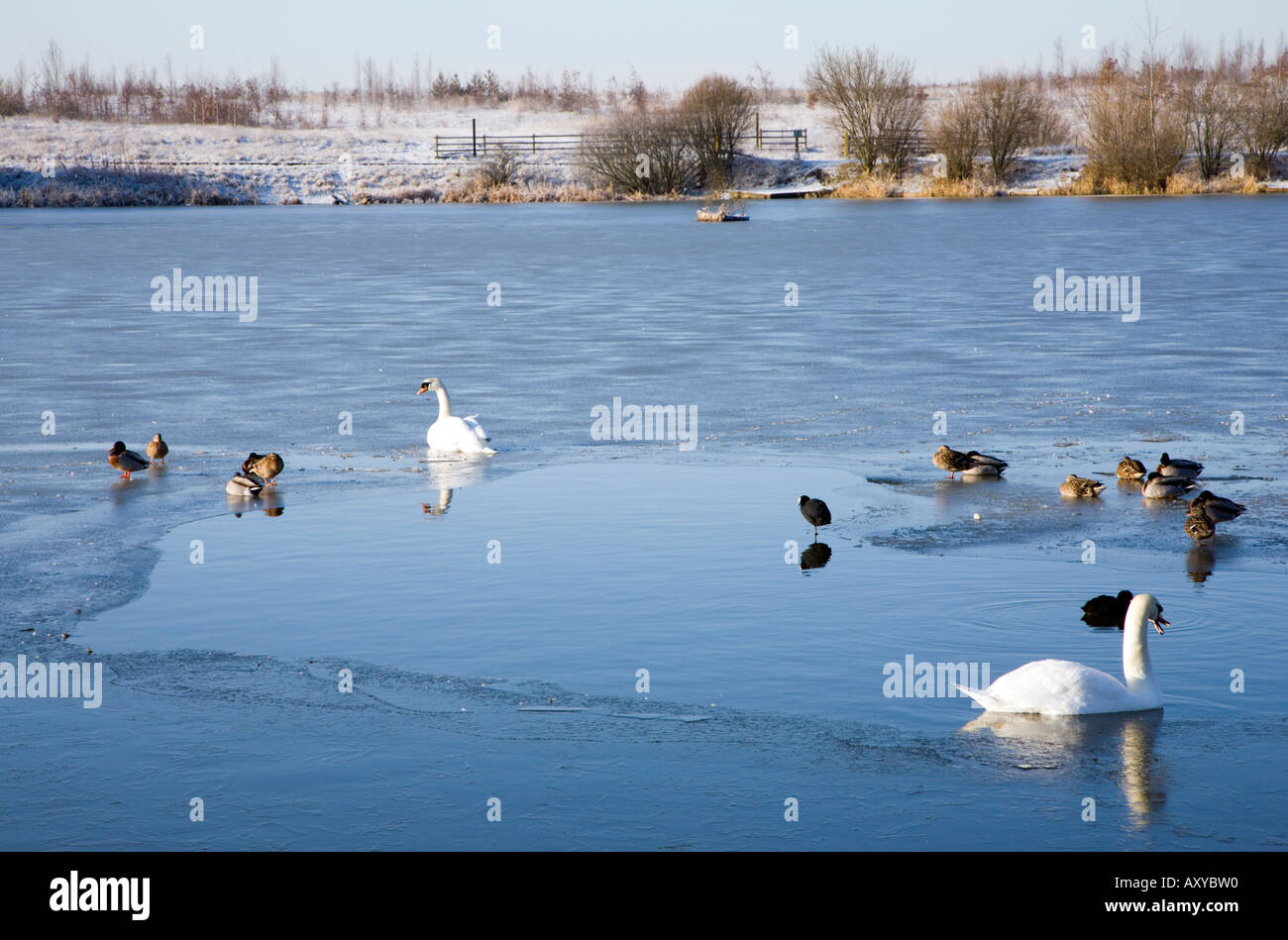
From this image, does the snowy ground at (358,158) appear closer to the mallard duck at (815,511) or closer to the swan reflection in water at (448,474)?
the swan reflection in water at (448,474)

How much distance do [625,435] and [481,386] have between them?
2.98m

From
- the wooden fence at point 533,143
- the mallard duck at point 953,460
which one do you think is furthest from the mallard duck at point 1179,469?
the wooden fence at point 533,143

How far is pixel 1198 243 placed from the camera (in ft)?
97.8

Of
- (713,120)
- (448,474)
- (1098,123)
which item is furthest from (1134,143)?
(448,474)

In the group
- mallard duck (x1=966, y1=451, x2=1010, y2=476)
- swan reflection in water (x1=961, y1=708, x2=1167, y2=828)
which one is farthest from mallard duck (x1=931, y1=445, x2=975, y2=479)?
swan reflection in water (x1=961, y1=708, x2=1167, y2=828)

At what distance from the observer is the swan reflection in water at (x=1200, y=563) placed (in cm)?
803

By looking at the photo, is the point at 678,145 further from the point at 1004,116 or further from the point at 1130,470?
the point at 1130,470

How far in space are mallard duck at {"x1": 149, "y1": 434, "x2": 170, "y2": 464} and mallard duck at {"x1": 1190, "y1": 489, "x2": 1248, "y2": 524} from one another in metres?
7.65

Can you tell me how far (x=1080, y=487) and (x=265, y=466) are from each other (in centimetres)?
586

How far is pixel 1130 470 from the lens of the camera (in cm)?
1009

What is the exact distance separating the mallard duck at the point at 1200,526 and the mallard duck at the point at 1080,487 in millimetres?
1071

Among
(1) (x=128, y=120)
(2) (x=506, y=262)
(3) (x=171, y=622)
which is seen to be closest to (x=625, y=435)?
(3) (x=171, y=622)

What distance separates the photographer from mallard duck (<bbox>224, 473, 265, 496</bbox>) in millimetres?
10195

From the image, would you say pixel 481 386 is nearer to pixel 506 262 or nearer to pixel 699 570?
pixel 699 570
